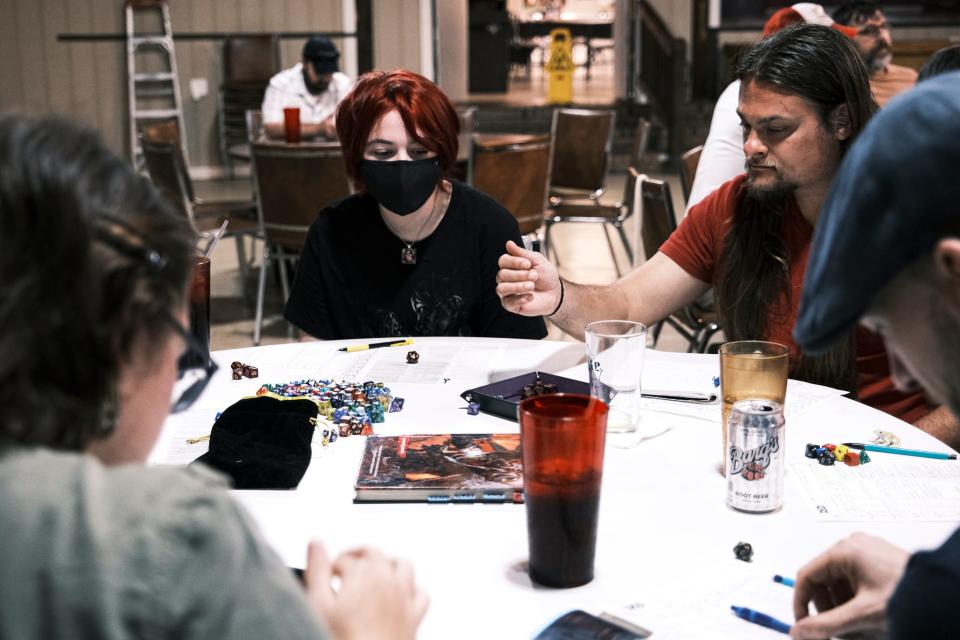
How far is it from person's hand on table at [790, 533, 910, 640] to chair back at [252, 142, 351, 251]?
11.6 feet

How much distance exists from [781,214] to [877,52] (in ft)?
11.3

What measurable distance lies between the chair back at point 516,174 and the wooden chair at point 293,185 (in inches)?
22.2

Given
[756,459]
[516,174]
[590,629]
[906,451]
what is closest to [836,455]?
[906,451]

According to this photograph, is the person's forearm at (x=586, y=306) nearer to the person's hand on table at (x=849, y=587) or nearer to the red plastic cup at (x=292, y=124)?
the person's hand on table at (x=849, y=587)

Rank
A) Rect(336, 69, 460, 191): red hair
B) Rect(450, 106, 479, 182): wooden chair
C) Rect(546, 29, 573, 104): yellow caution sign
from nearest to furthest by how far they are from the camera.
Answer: Rect(336, 69, 460, 191): red hair < Rect(450, 106, 479, 182): wooden chair < Rect(546, 29, 573, 104): yellow caution sign

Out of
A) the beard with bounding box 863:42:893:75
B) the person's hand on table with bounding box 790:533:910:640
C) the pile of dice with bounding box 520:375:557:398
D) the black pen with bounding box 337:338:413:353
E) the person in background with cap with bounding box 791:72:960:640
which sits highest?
the beard with bounding box 863:42:893:75

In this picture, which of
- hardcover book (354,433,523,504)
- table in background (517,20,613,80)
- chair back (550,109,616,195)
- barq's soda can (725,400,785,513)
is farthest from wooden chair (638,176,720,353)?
table in background (517,20,613,80)

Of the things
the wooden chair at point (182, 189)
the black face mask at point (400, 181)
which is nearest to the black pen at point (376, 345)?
the black face mask at point (400, 181)

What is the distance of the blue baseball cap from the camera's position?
661 millimetres

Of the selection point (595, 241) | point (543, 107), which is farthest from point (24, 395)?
point (543, 107)

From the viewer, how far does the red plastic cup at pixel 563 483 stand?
109cm

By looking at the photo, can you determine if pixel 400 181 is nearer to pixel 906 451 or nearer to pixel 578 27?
pixel 906 451

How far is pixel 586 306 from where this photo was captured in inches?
85.0

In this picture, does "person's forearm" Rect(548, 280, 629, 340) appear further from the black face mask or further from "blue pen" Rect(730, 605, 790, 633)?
"blue pen" Rect(730, 605, 790, 633)
